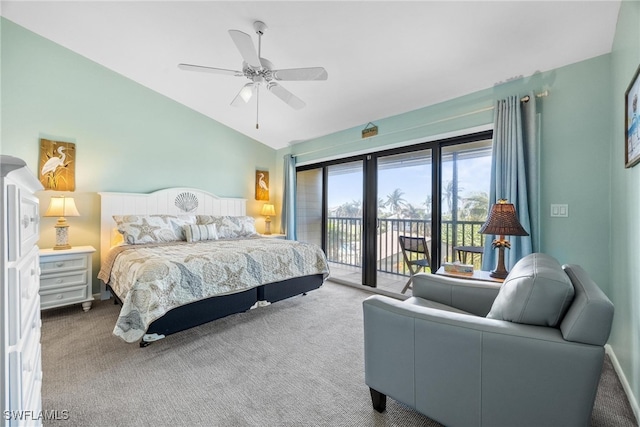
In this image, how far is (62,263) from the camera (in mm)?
2855

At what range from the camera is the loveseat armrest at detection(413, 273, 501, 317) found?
1.79 m

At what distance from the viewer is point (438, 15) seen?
201 centimetres

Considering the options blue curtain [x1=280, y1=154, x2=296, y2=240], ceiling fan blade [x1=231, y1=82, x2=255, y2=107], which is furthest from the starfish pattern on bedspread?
blue curtain [x1=280, y1=154, x2=296, y2=240]

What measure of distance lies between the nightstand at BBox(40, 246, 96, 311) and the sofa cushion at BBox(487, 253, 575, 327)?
12.5 feet

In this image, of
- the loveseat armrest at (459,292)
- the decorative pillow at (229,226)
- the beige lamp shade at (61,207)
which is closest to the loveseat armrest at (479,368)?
the loveseat armrest at (459,292)

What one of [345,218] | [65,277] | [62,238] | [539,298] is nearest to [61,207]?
[62,238]

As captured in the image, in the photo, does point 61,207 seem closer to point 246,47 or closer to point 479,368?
point 246,47

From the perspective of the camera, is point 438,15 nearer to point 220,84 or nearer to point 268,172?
point 220,84

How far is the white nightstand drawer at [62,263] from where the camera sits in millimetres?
2752

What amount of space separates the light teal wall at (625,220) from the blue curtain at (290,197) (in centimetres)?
396

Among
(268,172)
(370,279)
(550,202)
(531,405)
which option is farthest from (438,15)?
(268,172)

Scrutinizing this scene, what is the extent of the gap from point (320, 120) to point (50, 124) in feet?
10.7

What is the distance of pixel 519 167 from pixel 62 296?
4672mm

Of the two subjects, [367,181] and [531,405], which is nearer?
[531,405]
